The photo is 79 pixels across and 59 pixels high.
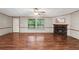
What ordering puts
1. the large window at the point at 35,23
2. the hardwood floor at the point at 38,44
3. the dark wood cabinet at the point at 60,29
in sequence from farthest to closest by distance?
the large window at the point at 35,23 → the dark wood cabinet at the point at 60,29 → the hardwood floor at the point at 38,44

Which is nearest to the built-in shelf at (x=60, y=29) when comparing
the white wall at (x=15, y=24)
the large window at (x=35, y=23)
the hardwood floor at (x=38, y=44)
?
the large window at (x=35, y=23)

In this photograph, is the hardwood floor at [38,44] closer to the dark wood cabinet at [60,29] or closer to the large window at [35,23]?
the dark wood cabinet at [60,29]

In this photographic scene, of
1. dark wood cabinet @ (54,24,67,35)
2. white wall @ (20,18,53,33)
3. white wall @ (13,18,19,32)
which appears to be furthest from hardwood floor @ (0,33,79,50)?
white wall @ (13,18,19,32)

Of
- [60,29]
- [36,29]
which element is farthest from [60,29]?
[36,29]

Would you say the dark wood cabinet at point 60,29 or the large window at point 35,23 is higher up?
the large window at point 35,23

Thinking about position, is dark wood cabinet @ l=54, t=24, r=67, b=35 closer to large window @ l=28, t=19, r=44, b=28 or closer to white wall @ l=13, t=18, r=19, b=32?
large window @ l=28, t=19, r=44, b=28

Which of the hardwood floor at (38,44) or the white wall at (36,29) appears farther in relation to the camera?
the white wall at (36,29)

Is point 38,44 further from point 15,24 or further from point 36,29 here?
point 15,24

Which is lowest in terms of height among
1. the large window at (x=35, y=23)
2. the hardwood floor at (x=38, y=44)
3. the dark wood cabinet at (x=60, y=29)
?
the hardwood floor at (x=38, y=44)

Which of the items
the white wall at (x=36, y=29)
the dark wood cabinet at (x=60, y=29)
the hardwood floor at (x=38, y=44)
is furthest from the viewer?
the white wall at (x=36, y=29)
